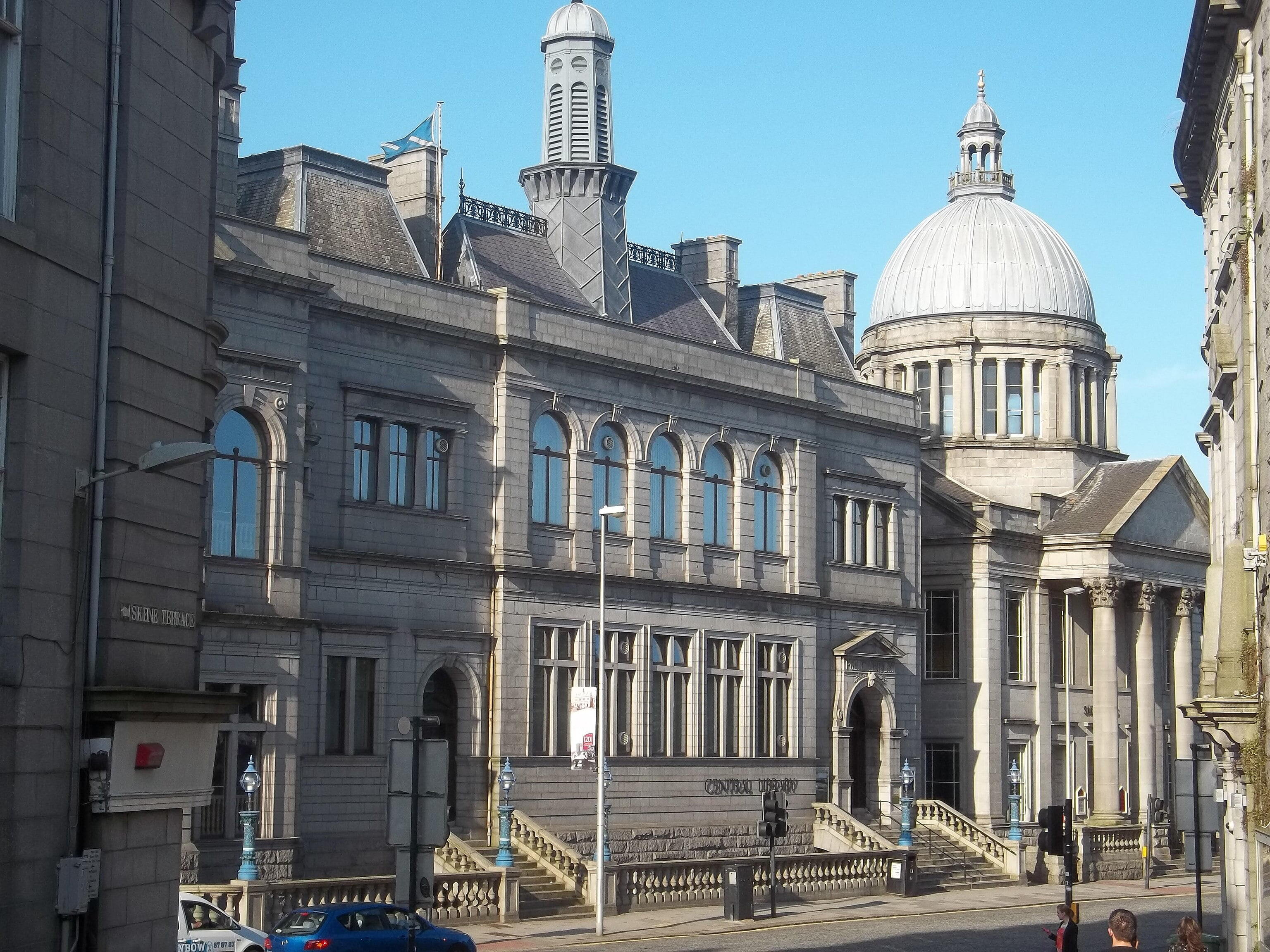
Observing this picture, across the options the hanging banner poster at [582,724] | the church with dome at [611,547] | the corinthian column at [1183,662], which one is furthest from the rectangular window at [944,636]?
the hanging banner poster at [582,724]

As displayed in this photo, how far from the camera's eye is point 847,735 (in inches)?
2213

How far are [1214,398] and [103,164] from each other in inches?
870

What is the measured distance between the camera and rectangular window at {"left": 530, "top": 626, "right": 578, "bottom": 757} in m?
47.6

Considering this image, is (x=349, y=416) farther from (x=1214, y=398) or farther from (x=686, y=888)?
(x=1214, y=398)

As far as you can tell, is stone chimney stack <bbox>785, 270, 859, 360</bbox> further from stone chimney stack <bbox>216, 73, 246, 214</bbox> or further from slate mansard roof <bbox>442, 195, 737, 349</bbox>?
stone chimney stack <bbox>216, 73, 246, 214</bbox>

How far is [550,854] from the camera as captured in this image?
44.9 m

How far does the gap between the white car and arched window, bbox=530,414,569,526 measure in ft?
65.0

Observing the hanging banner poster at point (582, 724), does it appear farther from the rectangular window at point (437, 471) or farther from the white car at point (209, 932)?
the white car at point (209, 932)

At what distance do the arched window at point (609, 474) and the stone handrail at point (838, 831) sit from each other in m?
10.8

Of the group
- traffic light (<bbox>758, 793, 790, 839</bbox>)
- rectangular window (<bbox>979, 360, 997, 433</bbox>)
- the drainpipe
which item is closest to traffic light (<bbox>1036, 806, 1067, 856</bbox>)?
traffic light (<bbox>758, 793, 790, 839</bbox>)

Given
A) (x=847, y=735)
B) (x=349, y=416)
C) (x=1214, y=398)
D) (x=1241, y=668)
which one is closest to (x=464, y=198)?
(x=349, y=416)

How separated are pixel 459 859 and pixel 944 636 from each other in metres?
25.7

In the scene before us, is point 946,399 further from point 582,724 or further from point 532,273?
point 582,724

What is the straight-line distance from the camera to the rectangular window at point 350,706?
4334cm
